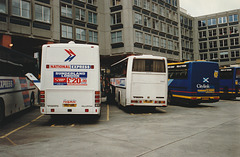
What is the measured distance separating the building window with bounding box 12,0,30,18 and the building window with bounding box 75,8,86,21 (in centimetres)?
802

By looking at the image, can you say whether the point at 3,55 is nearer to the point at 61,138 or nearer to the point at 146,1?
the point at 61,138

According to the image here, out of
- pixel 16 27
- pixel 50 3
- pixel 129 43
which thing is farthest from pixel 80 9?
pixel 16 27

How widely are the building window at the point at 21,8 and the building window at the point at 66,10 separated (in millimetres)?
5771

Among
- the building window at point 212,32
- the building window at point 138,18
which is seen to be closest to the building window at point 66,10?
the building window at point 138,18

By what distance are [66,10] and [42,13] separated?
15.9 feet

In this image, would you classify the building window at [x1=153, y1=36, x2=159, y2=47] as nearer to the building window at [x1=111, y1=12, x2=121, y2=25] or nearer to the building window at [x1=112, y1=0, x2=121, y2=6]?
the building window at [x1=111, y1=12, x2=121, y2=25]

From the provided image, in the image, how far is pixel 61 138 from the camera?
729 cm

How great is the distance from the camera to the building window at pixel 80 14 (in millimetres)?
31536

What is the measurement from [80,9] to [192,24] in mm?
36474

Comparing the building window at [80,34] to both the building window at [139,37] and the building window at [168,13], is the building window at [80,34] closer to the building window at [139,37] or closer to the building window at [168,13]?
the building window at [139,37]

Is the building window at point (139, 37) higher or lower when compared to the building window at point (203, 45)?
lower

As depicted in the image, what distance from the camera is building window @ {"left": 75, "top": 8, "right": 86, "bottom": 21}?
31.5 metres

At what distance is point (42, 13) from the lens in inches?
1015

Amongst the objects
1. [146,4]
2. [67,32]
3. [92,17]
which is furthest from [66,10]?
[146,4]
